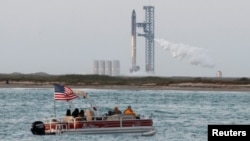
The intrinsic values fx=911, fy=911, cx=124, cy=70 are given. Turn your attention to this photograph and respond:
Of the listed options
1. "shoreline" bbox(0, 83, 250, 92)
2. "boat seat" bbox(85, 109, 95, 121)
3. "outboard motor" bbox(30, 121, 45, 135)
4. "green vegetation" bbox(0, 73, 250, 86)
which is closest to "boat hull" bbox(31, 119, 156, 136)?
"outboard motor" bbox(30, 121, 45, 135)

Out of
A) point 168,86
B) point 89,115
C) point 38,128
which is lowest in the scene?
point 38,128

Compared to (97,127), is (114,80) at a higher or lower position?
higher

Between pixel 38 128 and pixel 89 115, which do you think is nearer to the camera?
pixel 38 128

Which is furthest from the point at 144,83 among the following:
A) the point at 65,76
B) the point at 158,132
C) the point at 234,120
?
the point at 158,132

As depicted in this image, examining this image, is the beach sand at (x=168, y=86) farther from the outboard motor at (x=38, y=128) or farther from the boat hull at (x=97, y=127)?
the outboard motor at (x=38, y=128)

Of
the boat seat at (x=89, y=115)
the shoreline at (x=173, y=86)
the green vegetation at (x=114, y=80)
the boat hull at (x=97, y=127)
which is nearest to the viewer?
the boat hull at (x=97, y=127)

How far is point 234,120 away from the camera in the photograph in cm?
7394

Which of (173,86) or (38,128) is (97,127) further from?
(173,86)

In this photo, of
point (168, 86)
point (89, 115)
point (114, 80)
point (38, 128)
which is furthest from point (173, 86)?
point (38, 128)

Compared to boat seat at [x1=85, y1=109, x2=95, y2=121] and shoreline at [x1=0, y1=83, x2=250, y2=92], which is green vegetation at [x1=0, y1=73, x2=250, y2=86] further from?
boat seat at [x1=85, y1=109, x2=95, y2=121]

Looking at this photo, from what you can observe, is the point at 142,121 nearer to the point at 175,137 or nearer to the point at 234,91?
the point at 175,137

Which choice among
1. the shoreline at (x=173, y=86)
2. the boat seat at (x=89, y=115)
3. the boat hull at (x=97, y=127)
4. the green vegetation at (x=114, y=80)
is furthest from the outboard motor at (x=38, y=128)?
the green vegetation at (x=114, y=80)

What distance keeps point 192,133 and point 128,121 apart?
15.9ft

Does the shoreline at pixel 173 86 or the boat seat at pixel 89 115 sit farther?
the shoreline at pixel 173 86
